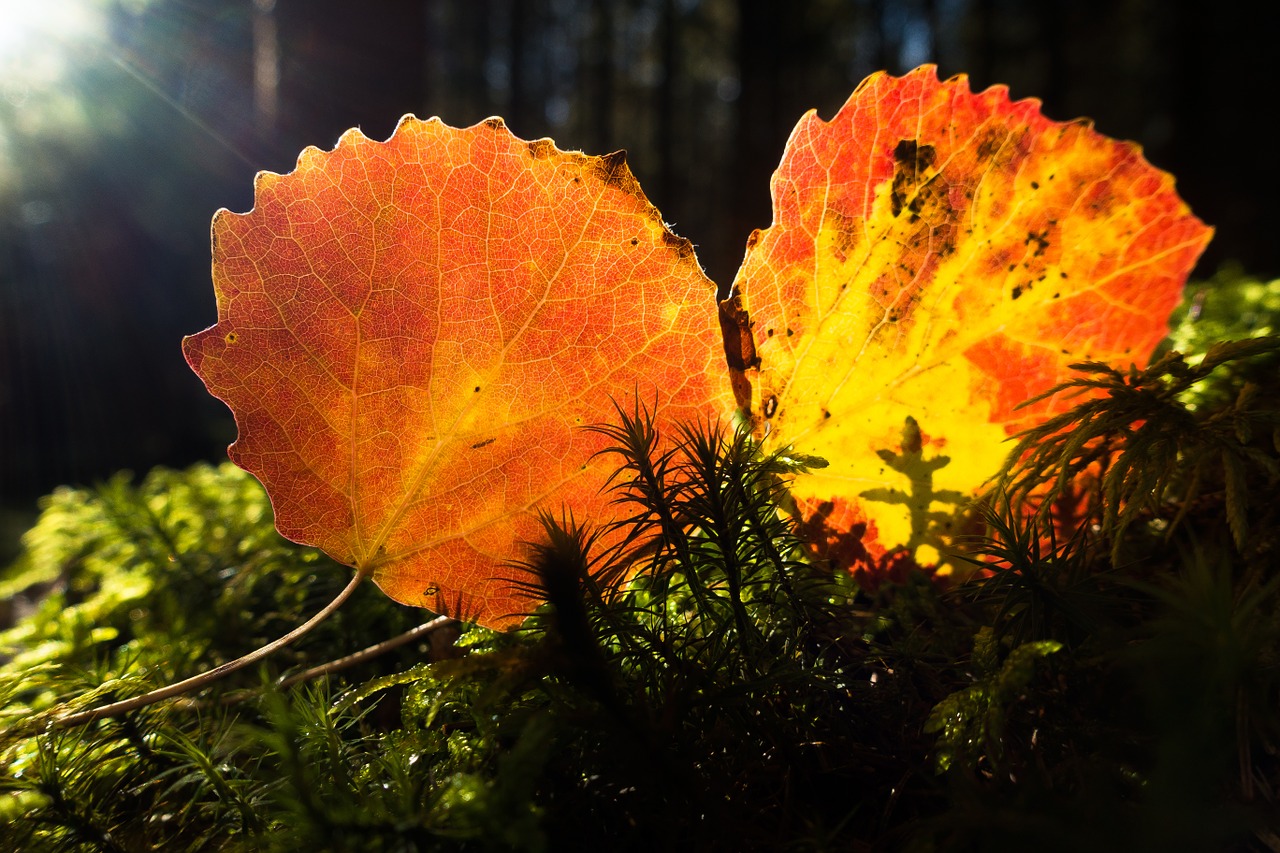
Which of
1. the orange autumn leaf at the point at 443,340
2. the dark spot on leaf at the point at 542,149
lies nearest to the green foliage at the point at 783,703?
the orange autumn leaf at the point at 443,340

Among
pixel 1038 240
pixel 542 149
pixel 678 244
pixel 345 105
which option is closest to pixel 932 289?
pixel 1038 240

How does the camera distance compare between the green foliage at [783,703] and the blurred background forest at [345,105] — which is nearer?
the green foliage at [783,703]

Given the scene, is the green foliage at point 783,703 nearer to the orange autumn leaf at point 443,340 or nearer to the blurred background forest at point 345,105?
the orange autumn leaf at point 443,340

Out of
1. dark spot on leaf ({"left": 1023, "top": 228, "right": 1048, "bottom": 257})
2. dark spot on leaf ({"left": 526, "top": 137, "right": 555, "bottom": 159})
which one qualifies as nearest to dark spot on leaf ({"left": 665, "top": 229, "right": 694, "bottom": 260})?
dark spot on leaf ({"left": 526, "top": 137, "right": 555, "bottom": 159})

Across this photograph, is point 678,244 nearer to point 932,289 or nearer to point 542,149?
point 542,149

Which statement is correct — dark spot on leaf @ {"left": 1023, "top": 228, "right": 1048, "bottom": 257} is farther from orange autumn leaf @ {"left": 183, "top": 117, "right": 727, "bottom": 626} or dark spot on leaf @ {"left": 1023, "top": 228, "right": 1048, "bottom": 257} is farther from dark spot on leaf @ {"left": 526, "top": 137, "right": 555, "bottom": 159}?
Result: dark spot on leaf @ {"left": 526, "top": 137, "right": 555, "bottom": 159}

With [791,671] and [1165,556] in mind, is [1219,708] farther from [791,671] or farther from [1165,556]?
[1165,556]
